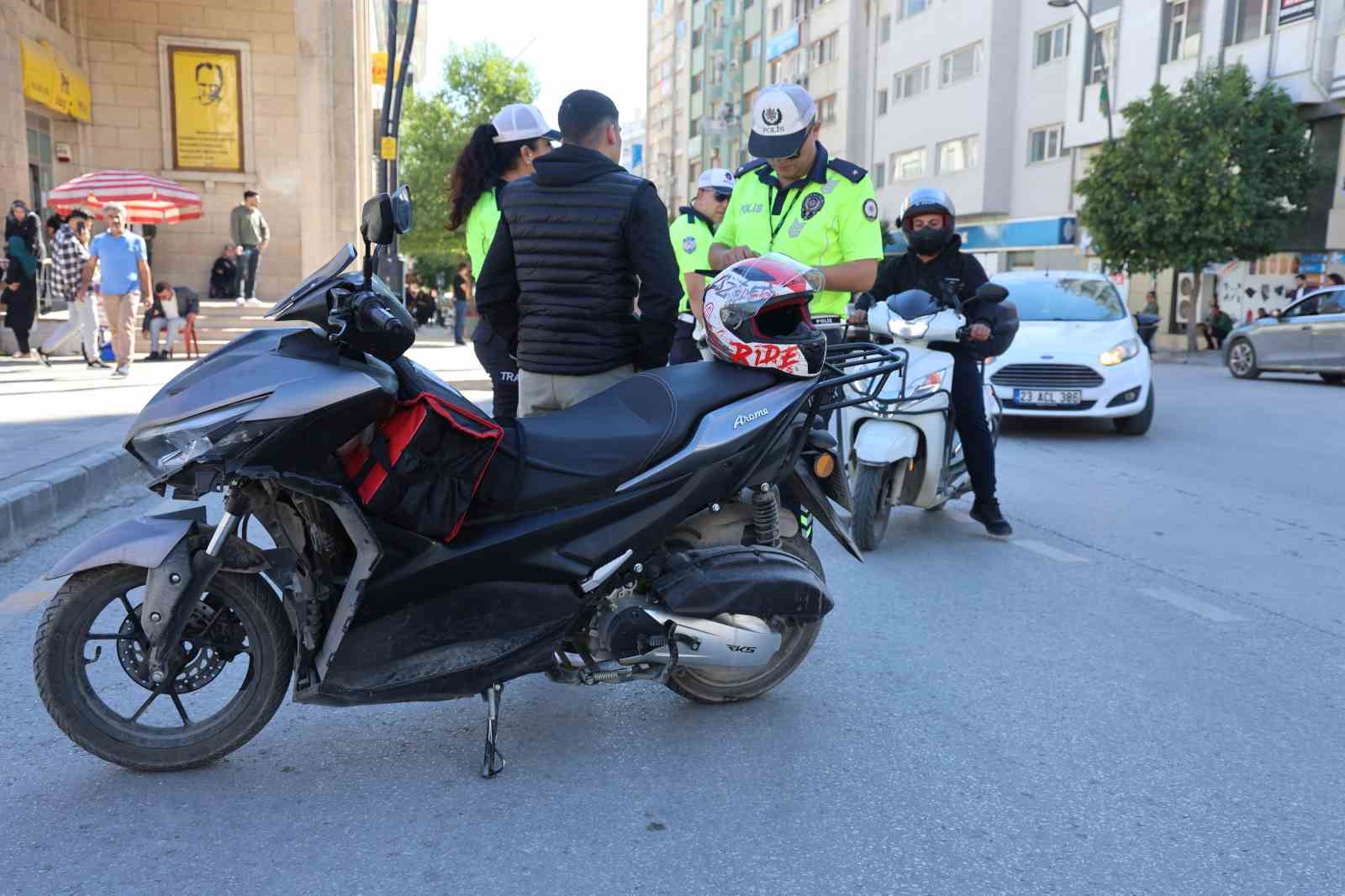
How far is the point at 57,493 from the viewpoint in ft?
21.1

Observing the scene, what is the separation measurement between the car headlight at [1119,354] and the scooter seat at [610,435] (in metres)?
8.10

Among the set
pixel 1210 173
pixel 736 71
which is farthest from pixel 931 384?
pixel 736 71

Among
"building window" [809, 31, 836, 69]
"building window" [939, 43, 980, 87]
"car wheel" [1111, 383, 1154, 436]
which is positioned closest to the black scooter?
"car wheel" [1111, 383, 1154, 436]

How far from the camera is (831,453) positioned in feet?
11.6

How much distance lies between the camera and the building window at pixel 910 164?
44.3 m

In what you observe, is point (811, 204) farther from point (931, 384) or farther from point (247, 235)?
point (247, 235)

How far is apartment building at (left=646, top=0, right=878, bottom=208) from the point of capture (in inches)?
1970

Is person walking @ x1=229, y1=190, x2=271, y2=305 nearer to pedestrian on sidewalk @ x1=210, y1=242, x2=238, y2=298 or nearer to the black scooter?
pedestrian on sidewalk @ x1=210, y1=242, x2=238, y2=298

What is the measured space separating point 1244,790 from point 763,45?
62.5m

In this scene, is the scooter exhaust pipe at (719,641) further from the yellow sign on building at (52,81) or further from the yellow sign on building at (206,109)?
the yellow sign on building at (206,109)

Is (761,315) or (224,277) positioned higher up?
(761,315)

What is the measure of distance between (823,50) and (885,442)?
168ft

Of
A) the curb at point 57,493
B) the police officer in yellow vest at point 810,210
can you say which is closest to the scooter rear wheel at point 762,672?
the police officer in yellow vest at point 810,210

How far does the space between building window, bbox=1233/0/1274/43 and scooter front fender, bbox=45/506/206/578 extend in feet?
104
